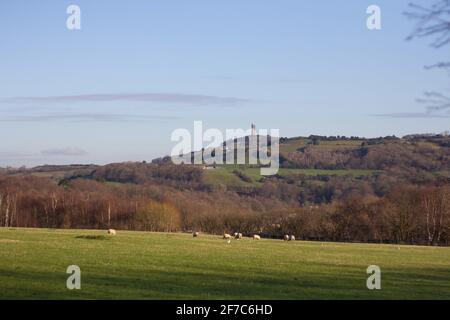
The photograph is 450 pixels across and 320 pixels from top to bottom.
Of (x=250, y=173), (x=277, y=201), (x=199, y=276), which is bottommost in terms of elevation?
(x=199, y=276)

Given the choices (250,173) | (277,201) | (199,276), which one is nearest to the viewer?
(199,276)

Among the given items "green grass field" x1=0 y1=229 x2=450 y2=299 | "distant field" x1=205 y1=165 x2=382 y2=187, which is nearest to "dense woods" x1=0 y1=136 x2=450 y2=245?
"distant field" x1=205 y1=165 x2=382 y2=187

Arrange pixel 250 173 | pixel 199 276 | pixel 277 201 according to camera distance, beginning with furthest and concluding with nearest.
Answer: pixel 250 173
pixel 277 201
pixel 199 276

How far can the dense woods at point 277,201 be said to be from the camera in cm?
9594

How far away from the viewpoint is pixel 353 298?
2405 centimetres

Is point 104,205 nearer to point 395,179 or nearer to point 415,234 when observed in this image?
point 415,234

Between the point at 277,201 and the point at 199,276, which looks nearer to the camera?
the point at 199,276

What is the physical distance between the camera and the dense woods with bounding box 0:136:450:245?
95.9m

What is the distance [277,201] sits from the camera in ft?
538

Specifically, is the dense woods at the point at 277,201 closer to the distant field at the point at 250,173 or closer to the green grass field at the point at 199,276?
the distant field at the point at 250,173

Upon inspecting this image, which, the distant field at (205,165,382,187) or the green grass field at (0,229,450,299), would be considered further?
the distant field at (205,165,382,187)

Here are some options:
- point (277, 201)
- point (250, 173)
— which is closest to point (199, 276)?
point (277, 201)

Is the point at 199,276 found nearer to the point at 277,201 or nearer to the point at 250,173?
the point at 277,201

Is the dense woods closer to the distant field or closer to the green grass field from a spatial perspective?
the distant field
